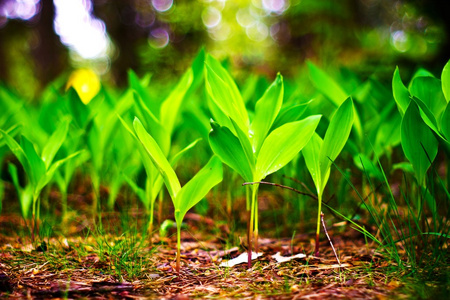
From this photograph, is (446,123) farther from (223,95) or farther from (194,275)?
(194,275)

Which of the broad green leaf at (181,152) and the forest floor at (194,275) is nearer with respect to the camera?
the forest floor at (194,275)

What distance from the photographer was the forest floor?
3.02ft

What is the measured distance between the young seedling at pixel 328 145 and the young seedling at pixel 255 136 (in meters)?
0.09

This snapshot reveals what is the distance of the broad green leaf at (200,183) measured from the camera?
3.48 feet

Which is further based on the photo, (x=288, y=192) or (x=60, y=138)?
(x=288, y=192)

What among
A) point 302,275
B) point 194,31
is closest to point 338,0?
point 194,31

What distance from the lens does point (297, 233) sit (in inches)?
65.4

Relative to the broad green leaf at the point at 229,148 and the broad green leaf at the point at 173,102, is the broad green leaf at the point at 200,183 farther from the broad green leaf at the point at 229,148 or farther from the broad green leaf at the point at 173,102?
the broad green leaf at the point at 173,102

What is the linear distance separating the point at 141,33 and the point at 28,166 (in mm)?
5600

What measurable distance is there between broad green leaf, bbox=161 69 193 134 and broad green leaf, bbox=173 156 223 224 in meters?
0.43

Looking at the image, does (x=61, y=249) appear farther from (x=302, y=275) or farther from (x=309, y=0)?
(x=309, y=0)

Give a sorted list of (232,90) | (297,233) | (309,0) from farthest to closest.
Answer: (309,0)
(297,233)
(232,90)

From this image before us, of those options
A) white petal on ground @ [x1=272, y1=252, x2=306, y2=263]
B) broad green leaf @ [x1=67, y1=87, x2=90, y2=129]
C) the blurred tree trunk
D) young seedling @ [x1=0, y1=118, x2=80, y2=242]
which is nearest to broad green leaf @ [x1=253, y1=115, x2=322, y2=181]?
white petal on ground @ [x1=272, y1=252, x2=306, y2=263]

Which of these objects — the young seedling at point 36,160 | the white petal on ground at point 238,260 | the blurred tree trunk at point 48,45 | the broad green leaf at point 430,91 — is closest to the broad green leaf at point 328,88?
the broad green leaf at point 430,91
